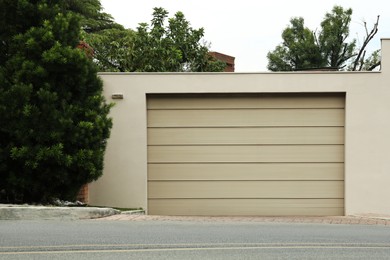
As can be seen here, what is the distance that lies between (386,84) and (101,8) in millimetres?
37488

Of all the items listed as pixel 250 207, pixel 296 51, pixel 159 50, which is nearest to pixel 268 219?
pixel 250 207

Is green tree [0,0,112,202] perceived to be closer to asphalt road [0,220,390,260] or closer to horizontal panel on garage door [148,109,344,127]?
asphalt road [0,220,390,260]

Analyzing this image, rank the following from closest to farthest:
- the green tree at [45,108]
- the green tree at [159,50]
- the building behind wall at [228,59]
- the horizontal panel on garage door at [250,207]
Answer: the green tree at [45,108] → the horizontal panel on garage door at [250,207] → the green tree at [159,50] → the building behind wall at [228,59]

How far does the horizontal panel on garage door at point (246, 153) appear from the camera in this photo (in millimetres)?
17000

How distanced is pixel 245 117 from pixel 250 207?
2.27 m

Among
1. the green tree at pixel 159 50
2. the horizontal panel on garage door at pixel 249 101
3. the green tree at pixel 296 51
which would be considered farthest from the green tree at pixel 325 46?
the horizontal panel on garage door at pixel 249 101

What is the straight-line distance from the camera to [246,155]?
17.0 meters

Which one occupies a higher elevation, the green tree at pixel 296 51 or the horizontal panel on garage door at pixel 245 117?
the green tree at pixel 296 51

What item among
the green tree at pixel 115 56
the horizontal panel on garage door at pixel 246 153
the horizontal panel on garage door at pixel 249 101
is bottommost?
the horizontal panel on garage door at pixel 246 153

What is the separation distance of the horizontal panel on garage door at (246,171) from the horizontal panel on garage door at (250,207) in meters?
0.58

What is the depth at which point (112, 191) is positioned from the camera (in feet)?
55.0

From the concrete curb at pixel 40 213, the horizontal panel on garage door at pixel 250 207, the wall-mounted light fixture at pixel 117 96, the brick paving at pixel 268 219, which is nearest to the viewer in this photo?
the concrete curb at pixel 40 213

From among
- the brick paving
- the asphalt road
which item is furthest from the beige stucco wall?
the asphalt road

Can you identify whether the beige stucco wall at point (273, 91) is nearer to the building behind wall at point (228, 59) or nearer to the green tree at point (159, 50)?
the green tree at point (159, 50)
